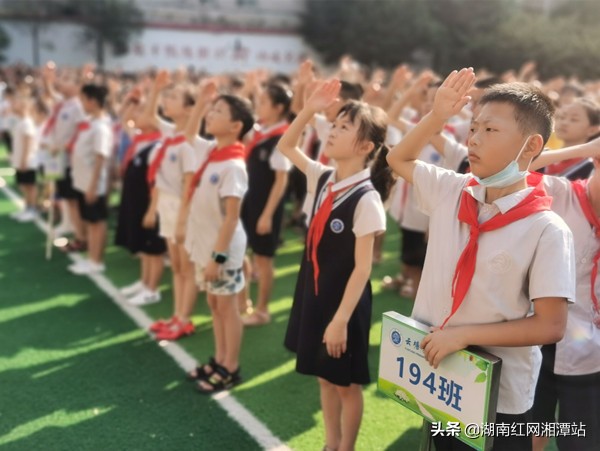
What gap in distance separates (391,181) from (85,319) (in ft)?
9.34

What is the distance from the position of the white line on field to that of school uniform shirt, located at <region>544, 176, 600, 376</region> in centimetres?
139

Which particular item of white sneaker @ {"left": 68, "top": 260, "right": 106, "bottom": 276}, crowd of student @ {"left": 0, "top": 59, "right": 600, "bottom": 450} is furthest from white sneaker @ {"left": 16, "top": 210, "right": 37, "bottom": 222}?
crowd of student @ {"left": 0, "top": 59, "right": 600, "bottom": 450}

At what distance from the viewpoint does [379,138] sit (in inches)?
101

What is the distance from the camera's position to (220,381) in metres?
3.44

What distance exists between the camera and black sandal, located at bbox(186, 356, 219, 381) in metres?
3.51

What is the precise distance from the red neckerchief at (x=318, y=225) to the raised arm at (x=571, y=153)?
2.35ft

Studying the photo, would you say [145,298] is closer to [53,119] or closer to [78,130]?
[78,130]

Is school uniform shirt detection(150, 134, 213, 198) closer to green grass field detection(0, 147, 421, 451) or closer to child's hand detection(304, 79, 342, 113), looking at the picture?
green grass field detection(0, 147, 421, 451)

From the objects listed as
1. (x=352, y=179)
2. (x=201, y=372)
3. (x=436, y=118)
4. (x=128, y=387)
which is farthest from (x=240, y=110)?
(x=436, y=118)

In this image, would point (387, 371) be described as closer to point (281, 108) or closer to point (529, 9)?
point (281, 108)

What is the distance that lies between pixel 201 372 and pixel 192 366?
0.21 meters

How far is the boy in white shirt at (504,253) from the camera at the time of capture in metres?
1.61

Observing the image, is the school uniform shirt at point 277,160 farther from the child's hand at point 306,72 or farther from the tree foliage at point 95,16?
the tree foliage at point 95,16

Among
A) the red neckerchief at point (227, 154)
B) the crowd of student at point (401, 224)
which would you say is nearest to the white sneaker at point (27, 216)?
the crowd of student at point (401, 224)
